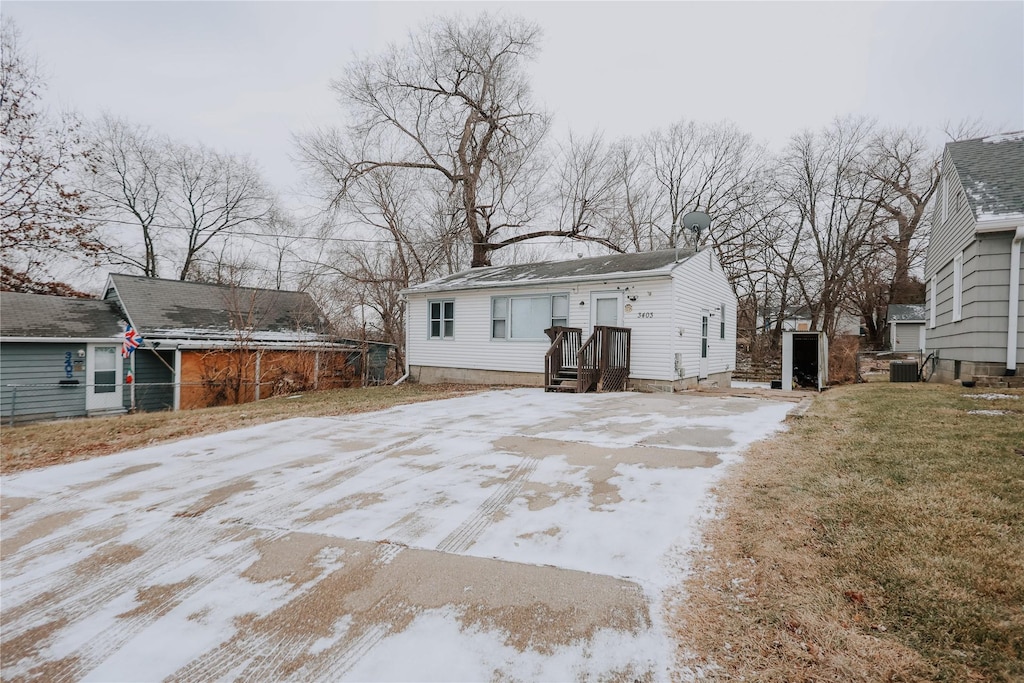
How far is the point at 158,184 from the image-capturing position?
23.8m

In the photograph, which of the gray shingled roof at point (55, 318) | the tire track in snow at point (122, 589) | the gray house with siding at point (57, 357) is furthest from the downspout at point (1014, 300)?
the gray shingled roof at point (55, 318)

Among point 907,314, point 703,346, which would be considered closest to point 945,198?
point 703,346

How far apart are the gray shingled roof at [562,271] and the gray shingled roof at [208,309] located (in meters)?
7.02

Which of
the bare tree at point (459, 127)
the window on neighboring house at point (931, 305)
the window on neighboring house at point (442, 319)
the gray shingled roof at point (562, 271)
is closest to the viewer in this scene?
the gray shingled roof at point (562, 271)

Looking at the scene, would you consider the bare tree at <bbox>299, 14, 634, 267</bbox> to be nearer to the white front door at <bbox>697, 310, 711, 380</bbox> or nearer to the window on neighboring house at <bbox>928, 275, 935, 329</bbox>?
the white front door at <bbox>697, 310, 711, 380</bbox>

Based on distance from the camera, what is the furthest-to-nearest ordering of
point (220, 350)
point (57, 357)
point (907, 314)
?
point (907, 314), point (220, 350), point (57, 357)

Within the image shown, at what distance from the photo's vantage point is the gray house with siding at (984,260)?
27.0 ft

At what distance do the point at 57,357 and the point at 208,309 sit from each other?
471 cm

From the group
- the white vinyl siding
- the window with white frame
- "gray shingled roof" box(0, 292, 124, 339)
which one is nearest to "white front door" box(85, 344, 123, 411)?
"gray shingled roof" box(0, 292, 124, 339)

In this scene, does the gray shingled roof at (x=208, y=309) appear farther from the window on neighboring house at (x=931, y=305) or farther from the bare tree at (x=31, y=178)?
the window on neighboring house at (x=931, y=305)

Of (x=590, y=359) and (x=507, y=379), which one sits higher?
(x=590, y=359)

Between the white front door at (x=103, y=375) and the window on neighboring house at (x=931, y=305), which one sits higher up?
the window on neighboring house at (x=931, y=305)

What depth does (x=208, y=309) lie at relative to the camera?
1814cm

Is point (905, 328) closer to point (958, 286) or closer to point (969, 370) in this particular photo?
point (958, 286)
